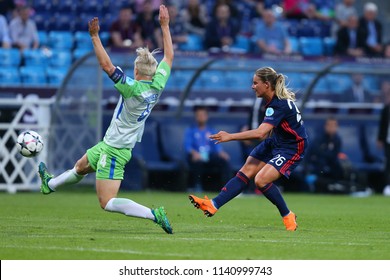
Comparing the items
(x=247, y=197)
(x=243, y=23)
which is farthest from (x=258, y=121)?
(x=243, y=23)

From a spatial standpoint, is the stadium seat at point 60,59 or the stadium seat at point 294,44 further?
the stadium seat at point 294,44

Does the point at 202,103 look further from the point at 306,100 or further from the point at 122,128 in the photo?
the point at 122,128

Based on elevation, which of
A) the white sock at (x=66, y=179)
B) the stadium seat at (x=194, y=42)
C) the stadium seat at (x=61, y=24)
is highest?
the white sock at (x=66, y=179)

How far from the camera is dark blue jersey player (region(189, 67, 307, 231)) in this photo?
12195 millimetres

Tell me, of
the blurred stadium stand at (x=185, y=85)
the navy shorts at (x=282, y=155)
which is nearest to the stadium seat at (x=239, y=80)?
the blurred stadium stand at (x=185, y=85)

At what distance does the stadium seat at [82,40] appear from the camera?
23609 mm

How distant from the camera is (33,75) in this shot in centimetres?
2236

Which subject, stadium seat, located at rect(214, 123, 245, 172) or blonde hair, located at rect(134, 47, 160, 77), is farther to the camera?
stadium seat, located at rect(214, 123, 245, 172)

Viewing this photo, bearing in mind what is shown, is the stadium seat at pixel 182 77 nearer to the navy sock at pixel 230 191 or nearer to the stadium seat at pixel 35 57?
the stadium seat at pixel 35 57

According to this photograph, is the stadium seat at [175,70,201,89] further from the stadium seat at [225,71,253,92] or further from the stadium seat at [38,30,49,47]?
the stadium seat at [38,30,49,47]

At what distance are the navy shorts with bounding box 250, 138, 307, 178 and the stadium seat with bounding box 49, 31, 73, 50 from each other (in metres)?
11.5

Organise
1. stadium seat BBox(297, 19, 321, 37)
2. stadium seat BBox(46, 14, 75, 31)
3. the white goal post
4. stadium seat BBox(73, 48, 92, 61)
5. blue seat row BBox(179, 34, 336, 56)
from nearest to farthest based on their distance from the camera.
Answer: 1. the white goal post
2. stadium seat BBox(73, 48, 92, 61)
3. stadium seat BBox(46, 14, 75, 31)
4. blue seat row BBox(179, 34, 336, 56)
5. stadium seat BBox(297, 19, 321, 37)

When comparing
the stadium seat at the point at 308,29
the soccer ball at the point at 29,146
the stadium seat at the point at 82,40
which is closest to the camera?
the soccer ball at the point at 29,146

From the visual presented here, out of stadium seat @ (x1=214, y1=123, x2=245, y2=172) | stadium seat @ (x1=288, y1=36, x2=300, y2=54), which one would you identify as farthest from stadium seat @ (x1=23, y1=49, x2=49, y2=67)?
stadium seat @ (x1=288, y1=36, x2=300, y2=54)
